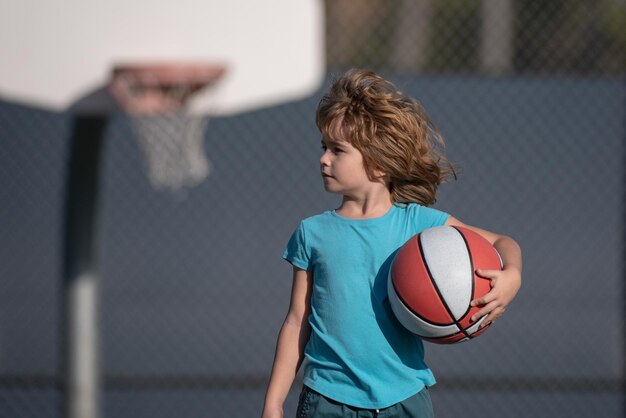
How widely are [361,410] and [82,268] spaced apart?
7.45 ft

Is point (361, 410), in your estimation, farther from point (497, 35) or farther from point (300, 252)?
point (497, 35)

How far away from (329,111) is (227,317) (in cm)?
795

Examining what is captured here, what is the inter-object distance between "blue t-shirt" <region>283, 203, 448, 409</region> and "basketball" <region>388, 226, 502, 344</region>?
7 centimetres

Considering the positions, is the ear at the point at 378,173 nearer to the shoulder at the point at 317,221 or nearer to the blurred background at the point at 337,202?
the shoulder at the point at 317,221

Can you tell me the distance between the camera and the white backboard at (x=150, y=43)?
424 cm

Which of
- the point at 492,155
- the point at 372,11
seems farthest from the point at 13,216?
the point at 372,11

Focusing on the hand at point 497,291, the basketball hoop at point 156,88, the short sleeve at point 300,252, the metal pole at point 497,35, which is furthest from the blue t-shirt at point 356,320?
the metal pole at point 497,35

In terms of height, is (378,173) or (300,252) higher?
(378,173)

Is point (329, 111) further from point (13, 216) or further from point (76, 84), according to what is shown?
point (13, 216)

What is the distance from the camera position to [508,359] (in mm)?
9117

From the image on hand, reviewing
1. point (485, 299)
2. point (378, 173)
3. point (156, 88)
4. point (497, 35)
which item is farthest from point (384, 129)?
point (497, 35)

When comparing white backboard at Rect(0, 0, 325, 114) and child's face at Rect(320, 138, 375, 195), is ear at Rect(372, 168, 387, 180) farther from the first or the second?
white backboard at Rect(0, 0, 325, 114)

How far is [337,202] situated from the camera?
8008mm

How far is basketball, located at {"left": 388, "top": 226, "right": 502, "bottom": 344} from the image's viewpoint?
2371 mm
